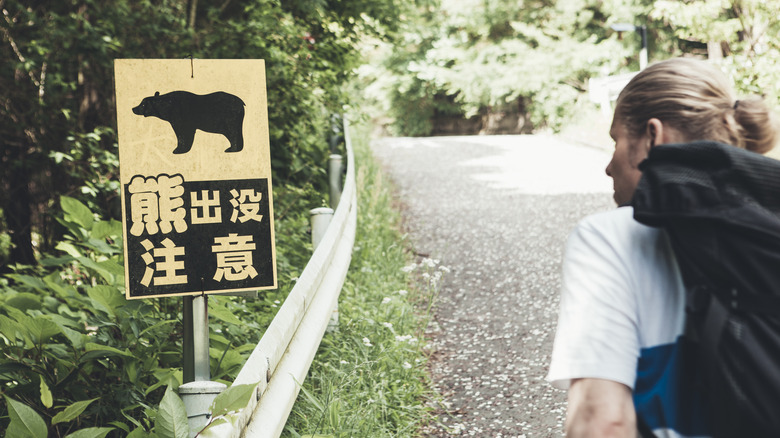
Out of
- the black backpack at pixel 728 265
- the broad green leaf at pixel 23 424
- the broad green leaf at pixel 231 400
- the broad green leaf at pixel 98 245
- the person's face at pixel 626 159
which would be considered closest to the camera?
the black backpack at pixel 728 265

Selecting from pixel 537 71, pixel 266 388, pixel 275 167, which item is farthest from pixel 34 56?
pixel 537 71

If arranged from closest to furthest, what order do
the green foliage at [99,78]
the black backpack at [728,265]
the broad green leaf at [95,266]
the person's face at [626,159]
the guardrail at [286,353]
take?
the black backpack at [728,265] < the person's face at [626,159] < the guardrail at [286,353] < the broad green leaf at [95,266] < the green foliage at [99,78]

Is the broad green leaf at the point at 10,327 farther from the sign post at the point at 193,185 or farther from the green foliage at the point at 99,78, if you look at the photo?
the green foliage at the point at 99,78

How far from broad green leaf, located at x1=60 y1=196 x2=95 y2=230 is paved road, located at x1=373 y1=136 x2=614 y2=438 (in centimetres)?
238

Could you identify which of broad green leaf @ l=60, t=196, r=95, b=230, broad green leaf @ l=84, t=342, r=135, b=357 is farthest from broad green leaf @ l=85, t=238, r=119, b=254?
broad green leaf @ l=84, t=342, r=135, b=357

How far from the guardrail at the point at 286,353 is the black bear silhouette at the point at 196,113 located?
673mm

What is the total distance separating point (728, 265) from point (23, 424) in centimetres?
211

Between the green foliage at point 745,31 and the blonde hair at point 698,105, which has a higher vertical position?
the green foliage at point 745,31

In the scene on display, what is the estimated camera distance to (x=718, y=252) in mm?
1200

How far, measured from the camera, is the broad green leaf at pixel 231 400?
189 cm

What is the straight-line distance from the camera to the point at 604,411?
1.23 m

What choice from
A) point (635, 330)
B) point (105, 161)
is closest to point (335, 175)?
point (105, 161)

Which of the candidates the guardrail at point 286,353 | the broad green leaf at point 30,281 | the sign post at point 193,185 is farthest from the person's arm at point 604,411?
the broad green leaf at point 30,281

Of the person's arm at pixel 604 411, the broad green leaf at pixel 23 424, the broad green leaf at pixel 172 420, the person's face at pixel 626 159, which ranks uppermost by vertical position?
the person's face at pixel 626 159
